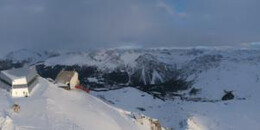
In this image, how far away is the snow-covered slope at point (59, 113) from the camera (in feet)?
203

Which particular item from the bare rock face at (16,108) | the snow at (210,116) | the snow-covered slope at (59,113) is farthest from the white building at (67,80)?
the bare rock face at (16,108)

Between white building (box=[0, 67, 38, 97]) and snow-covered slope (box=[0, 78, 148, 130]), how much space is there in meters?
1.08

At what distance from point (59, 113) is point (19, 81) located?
15.2m

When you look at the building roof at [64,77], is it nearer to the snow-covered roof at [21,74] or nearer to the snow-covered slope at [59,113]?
the snow-covered roof at [21,74]

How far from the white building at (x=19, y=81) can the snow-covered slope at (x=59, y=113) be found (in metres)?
1.08

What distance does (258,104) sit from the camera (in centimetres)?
12719

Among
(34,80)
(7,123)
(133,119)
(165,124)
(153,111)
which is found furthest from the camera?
(153,111)

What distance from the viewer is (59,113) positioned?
219ft

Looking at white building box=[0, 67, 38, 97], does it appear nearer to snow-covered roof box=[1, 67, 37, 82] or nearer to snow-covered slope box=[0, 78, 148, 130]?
snow-covered roof box=[1, 67, 37, 82]

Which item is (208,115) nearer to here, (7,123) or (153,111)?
(153,111)

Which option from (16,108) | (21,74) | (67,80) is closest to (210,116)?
(67,80)

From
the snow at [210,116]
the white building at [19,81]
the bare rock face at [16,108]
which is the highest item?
the white building at [19,81]

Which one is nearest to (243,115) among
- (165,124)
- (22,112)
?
(165,124)

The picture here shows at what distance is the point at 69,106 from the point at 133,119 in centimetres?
1078
